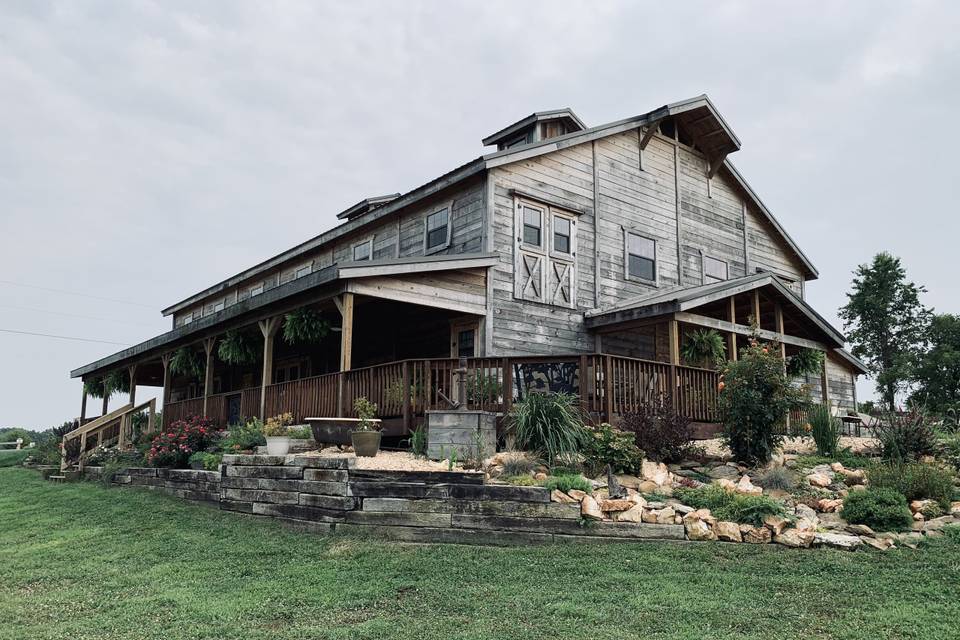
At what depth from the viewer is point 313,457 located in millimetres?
10031

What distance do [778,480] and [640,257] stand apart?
9841 mm

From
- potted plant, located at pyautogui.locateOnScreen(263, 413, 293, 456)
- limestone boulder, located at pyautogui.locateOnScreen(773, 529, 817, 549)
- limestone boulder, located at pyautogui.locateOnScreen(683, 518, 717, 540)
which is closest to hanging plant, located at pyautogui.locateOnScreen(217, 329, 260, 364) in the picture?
potted plant, located at pyautogui.locateOnScreen(263, 413, 293, 456)

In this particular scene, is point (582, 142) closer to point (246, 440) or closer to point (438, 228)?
point (438, 228)

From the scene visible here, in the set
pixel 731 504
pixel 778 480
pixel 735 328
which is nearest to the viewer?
pixel 731 504

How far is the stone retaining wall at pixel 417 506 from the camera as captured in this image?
8398 mm

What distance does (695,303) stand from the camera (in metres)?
14.8

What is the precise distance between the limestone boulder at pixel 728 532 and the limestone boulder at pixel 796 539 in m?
0.37

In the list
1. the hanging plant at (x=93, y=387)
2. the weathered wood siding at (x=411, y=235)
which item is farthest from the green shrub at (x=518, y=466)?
the hanging plant at (x=93, y=387)

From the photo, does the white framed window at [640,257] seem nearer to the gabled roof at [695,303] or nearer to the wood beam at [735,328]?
the gabled roof at [695,303]

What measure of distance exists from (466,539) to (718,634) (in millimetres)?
3452

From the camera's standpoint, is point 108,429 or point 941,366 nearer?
point 108,429

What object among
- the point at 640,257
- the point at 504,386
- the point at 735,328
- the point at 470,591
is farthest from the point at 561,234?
the point at 470,591

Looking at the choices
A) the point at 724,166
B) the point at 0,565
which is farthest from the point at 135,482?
the point at 724,166

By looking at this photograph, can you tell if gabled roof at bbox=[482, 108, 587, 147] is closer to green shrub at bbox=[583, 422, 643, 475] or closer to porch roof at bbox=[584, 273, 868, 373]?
porch roof at bbox=[584, 273, 868, 373]
